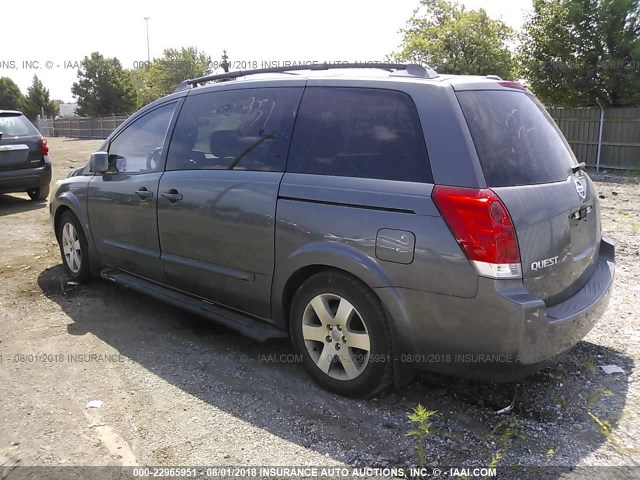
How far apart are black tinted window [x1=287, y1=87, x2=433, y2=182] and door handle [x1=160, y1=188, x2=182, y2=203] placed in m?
1.06

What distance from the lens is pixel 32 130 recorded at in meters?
10.2

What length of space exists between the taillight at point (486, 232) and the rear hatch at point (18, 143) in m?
9.39

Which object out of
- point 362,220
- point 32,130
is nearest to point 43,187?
point 32,130

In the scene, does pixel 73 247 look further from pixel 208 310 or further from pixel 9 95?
pixel 9 95

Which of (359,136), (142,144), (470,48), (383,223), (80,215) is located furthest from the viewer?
(470,48)

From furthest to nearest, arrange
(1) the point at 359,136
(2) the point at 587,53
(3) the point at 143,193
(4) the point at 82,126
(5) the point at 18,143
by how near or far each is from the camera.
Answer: (4) the point at 82,126, (2) the point at 587,53, (5) the point at 18,143, (3) the point at 143,193, (1) the point at 359,136

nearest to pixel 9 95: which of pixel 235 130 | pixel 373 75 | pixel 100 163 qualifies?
pixel 100 163

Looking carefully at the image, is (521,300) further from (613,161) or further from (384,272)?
(613,161)

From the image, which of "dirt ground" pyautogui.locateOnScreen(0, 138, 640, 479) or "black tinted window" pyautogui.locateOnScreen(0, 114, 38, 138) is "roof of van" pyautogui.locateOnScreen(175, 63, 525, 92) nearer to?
"dirt ground" pyautogui.locateOnScreen(0, 138, 640, 479)

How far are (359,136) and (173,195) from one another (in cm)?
165

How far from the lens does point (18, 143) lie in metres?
9.83

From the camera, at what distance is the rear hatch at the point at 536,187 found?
2.80 meters


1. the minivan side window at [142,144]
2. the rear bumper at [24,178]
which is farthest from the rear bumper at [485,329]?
the rear bumper at [24,178]

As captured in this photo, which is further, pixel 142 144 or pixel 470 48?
pixel 470 48
